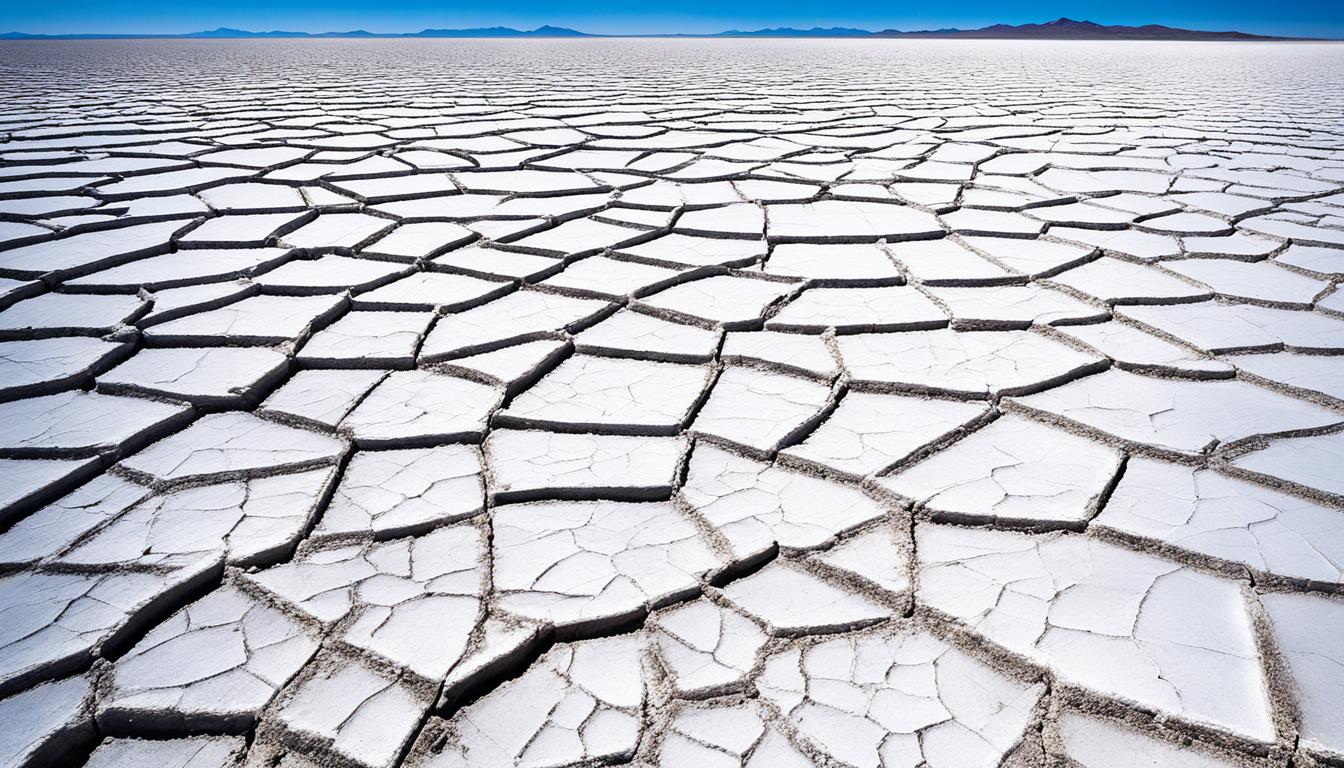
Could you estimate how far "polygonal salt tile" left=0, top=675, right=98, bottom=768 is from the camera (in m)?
0.90

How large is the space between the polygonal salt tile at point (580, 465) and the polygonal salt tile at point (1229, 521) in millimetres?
682

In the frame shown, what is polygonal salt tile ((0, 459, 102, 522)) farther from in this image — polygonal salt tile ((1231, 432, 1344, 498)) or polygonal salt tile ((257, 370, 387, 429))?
polygonal salt tile ((1231, 432, 1344, 498))

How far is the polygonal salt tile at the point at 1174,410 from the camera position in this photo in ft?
5.02

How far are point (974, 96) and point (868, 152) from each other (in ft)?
11.7

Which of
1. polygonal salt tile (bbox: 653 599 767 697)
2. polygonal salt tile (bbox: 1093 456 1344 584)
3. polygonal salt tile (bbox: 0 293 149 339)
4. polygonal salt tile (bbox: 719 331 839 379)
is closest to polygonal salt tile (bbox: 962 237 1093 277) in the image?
polygonal salt tile (bbox: 719 331 839 379)

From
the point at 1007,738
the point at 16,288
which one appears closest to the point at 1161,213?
the point at 1007,738

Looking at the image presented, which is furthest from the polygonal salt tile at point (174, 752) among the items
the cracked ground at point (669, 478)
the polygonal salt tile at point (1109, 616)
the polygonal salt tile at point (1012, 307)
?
the polygonal salt tile at point (1012, 307)

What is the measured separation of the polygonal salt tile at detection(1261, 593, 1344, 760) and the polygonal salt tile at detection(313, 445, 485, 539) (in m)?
1.08

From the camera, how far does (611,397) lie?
1686mm

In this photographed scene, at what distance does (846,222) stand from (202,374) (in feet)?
6.47

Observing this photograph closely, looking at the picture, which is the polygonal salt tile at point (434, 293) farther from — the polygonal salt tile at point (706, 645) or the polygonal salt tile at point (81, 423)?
the polygonal salt tile at point (706, 645)

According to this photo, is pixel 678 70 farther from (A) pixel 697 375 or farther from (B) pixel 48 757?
(B) pixel 48 757

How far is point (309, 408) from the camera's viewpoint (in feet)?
5.38

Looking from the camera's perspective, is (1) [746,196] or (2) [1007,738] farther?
(1) [746,196]
